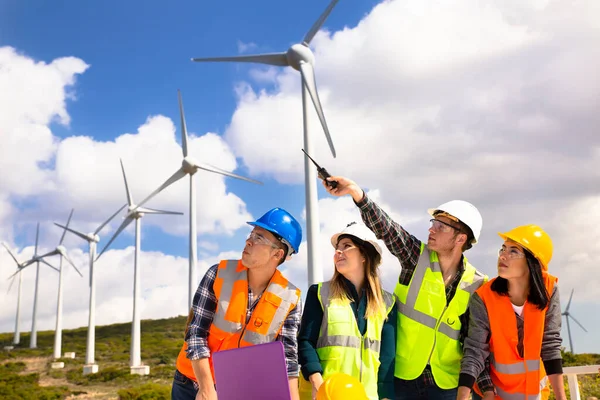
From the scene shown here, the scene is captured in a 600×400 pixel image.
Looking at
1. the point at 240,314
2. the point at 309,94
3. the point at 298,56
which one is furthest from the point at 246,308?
the point at 298,56

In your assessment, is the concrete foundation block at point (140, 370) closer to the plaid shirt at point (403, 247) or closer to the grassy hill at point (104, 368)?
the grassy hill at point (104, 368)

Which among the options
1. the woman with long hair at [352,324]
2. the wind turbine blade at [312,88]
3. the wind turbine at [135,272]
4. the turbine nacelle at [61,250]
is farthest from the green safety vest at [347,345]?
the turbine nacelle at [61,250]

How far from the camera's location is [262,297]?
448 centimetres

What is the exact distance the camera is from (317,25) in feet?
73.9

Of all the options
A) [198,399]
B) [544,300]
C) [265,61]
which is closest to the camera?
[198,399]

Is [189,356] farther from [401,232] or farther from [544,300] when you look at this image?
[544,300]

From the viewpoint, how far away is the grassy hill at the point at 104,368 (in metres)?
30.8

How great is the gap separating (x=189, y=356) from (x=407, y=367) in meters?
1.77

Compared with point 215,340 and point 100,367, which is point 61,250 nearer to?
point 100,367

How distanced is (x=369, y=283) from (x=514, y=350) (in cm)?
128

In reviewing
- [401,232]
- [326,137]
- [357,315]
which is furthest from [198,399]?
[326,137]

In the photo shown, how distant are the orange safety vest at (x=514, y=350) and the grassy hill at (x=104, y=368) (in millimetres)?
10619

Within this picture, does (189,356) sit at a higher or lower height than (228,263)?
lower

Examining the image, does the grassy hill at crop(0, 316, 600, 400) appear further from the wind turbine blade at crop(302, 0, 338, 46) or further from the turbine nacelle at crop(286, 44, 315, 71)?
the wind turbine blade at crop(302, 0, 338, 46)
